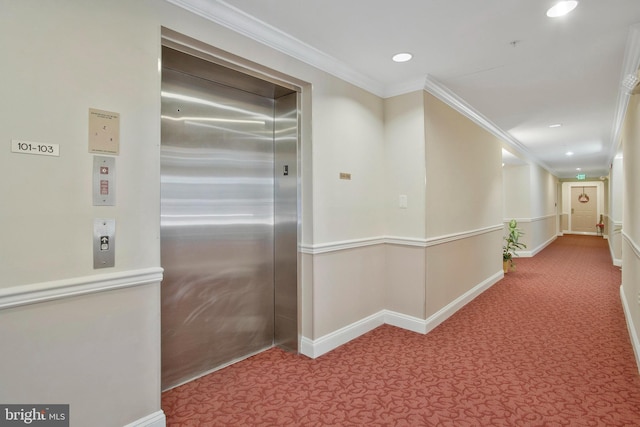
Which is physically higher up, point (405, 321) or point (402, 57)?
point (402, 57)

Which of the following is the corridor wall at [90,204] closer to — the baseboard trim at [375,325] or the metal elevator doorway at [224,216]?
the baseboard trim at [375,325]

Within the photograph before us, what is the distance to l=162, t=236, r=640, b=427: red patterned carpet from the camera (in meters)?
2.11

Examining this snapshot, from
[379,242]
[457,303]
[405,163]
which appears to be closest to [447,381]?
[379,242]

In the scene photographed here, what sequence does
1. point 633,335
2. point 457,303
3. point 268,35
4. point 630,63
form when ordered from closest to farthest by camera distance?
point 268,35, point 630,63, point 633,335, point 457,303

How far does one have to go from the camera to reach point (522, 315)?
13.1 feet

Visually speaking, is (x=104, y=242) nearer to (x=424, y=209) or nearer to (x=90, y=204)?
(x=90, y=204)

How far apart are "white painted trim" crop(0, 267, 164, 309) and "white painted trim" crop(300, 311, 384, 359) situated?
1.52 meters

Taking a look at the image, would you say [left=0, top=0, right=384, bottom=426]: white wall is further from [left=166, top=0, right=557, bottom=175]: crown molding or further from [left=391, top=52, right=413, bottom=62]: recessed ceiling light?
[left=391, top=52, right=413, bottom=62]: recessed ceiling light

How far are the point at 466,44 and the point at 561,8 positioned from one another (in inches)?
25.4

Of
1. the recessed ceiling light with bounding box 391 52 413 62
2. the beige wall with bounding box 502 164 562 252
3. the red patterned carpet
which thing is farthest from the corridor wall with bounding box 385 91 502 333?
the beige wall with bounding box 502 164 562 252

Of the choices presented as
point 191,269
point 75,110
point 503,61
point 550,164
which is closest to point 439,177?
point 503,61

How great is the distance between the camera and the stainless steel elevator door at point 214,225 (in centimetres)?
243

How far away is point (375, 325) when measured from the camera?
142 inches

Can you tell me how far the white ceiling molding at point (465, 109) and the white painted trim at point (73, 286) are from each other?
121 inches
